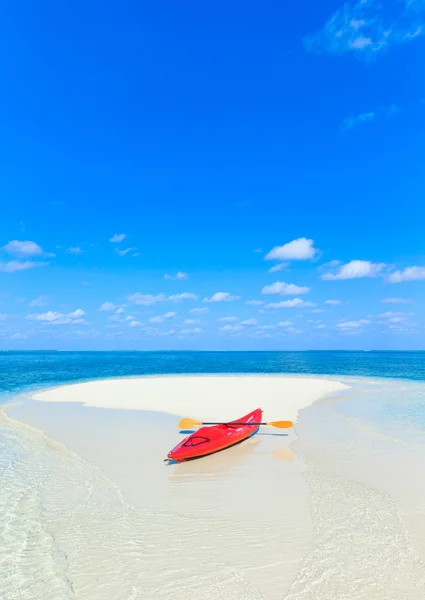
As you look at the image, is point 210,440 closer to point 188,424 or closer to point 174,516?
point 188,424

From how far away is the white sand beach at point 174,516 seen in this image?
7.05m

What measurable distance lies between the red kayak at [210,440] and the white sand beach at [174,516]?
300 millimetres

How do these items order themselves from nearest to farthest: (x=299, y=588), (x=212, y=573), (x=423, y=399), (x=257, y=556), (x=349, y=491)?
(x=299, y=588) < (x=212, y=573) < (x=257, y=556) < (x=349, y=491) < (x=423, y=399)

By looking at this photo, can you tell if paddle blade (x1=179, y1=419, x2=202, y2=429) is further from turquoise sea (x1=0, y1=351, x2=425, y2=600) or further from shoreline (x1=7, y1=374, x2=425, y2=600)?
turquoise sea (x1=0, y1=351, x2=425, y2=600)

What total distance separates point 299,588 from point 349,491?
4.88 meters

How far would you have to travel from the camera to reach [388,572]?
7145mm

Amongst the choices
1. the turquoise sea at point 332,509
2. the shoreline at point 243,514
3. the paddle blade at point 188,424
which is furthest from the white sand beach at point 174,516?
the paddle blade at point 188,424

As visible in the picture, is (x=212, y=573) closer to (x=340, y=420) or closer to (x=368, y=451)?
(x=368, y=451)

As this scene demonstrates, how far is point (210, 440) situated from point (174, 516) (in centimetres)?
533

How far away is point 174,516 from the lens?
9.62 metres

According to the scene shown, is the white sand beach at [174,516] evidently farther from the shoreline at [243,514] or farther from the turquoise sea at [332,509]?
the turquoise sea at [332,509]

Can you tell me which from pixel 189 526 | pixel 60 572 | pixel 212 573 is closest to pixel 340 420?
pixel 189 526

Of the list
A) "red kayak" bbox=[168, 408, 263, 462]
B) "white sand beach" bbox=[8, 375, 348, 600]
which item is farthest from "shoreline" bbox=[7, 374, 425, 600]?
"red kayak" bbox=[168, 408, 263, 462]

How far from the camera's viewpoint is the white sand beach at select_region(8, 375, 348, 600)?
7051 mm
